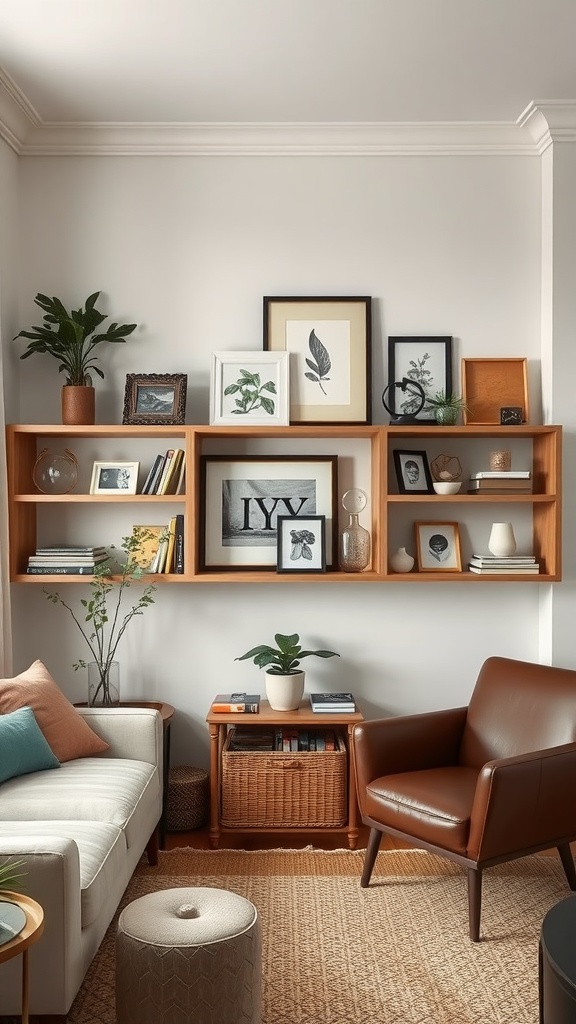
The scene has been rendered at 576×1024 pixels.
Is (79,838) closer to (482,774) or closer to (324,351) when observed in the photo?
(482,774)

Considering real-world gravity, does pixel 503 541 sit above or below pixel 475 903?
above

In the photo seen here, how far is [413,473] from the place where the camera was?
12.4 ft

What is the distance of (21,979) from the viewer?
2078 millimetres

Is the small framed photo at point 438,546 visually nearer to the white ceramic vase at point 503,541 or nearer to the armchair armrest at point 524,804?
the white ceramic vase at point 503,541

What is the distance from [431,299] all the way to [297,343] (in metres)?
0.62

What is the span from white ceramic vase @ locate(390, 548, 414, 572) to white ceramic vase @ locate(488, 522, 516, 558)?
0.35m

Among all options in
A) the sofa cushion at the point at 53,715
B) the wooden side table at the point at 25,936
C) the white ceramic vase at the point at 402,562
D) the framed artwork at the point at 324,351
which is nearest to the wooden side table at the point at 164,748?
the sofa cushion at the point at 53,715

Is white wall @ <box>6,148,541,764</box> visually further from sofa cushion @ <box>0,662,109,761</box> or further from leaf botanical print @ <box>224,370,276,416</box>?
sofa cushion @ <box>0,662,109,761</box>

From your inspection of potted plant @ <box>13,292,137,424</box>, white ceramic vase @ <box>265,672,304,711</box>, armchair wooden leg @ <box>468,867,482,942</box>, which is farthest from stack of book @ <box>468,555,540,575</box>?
potted plant @ <box>13,292,137,424</box>

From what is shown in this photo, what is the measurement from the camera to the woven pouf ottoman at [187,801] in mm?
3588

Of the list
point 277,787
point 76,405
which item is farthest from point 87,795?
point 76,405

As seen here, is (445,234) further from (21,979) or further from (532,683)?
(21,979)

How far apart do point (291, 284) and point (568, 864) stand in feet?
8.37

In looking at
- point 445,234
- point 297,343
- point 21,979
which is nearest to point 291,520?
point 297,343
